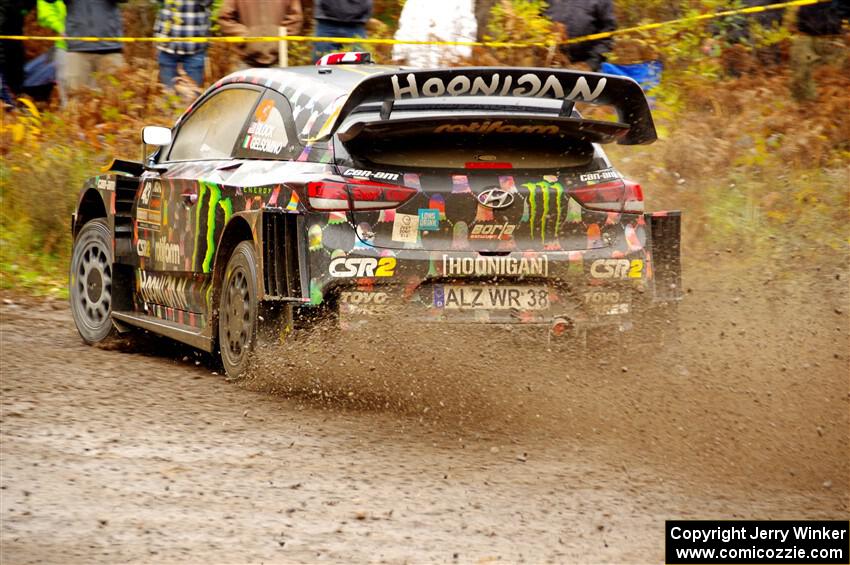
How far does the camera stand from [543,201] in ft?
24.7

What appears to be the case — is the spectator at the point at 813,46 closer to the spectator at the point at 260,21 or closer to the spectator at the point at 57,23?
the spectator at the point at 260,21

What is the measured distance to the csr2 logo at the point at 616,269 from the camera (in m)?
7.62

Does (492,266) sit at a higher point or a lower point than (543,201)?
lower

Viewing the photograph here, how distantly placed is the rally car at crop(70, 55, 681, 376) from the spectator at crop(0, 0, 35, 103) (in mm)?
7579

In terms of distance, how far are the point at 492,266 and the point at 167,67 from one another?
834 centimetres

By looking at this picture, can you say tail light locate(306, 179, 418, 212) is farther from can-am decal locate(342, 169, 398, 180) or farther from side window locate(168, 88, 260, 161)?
side window locate(168, 88, 260, 161)

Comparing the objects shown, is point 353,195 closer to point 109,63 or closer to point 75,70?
point 109,63

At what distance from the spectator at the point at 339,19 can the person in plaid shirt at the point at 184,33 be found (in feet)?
3.90

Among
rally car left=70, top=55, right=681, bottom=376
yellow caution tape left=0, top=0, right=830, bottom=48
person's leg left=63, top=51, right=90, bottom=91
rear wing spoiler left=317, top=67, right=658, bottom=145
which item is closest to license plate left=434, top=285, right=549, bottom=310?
rally car left=70, top=55, right=681, bottom=376

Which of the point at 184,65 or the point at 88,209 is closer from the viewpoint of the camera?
the point at 88,209

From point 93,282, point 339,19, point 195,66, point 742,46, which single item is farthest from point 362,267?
point 742,46

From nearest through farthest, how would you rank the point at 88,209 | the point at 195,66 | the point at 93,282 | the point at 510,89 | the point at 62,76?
the point at 510,89 < the point at 93,282 < the point at 88,209 < the point at 195,66 < the point at 62,76

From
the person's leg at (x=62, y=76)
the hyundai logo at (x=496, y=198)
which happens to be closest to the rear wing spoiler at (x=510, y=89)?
the hyundai logo at (x=496, y=198)

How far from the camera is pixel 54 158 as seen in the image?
1351 cm
